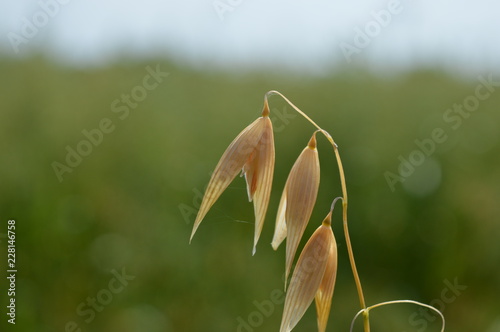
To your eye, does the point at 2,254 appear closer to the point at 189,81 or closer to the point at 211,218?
the point at 211,218

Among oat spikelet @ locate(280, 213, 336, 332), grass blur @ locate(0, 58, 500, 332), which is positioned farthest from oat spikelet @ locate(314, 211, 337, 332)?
grass blur @ locate(0, 58, 500, 332)

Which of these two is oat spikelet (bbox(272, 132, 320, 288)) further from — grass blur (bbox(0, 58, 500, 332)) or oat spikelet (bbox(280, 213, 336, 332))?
grass blur (bbox(0, 58, 500, 332))

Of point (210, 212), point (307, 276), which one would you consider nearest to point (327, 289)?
point (307, 276)

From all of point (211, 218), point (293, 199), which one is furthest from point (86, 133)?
point (293, 199)

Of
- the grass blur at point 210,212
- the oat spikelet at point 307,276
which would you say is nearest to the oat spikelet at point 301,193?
the oat spikelet at point 307,276

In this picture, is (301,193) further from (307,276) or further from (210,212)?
(210,212)

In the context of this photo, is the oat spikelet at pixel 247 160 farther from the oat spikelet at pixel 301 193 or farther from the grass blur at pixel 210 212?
the grass blur at pixel 210 212

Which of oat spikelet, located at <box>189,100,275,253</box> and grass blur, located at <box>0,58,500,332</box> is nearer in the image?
oat spikelet, located at <box>189,100,275,253</box>
